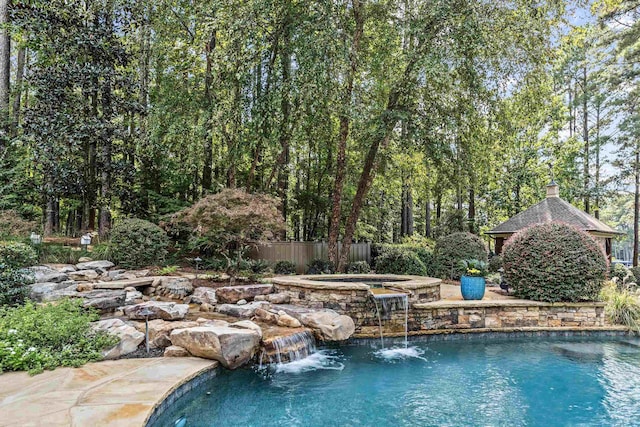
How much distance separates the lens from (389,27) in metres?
10.1

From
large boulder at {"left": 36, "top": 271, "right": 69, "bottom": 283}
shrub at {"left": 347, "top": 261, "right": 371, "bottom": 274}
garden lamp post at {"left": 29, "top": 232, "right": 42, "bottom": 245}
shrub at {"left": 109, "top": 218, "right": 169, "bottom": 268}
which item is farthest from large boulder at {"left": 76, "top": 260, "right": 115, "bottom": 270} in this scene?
shrub at {"left": 347, "top": 261, "right": 371, "bottom": 274}

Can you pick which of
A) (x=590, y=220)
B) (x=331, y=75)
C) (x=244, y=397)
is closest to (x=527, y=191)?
(x=590, y=220)

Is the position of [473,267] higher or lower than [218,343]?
higher

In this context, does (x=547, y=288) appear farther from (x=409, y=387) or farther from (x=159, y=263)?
(x=159, y=263)

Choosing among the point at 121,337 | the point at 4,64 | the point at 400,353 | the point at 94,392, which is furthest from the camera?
the point at 4,64

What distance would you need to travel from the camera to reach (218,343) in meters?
4.42

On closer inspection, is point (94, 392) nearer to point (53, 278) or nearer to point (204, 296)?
point (204, 296)

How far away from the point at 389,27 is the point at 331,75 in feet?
7.60

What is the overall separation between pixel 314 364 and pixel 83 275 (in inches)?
211

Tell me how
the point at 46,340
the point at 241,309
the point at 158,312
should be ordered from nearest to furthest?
1. the point at 46,340
2. the point at 158,312
3. the point at 241,309

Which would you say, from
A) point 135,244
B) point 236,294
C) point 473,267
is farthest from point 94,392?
point 473,267

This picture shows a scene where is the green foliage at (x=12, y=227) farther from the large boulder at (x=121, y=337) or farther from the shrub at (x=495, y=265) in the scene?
the shrub at (x=495, y=265)

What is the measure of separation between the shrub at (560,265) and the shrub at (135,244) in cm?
812

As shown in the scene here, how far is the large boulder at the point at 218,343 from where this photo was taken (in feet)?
14.5
